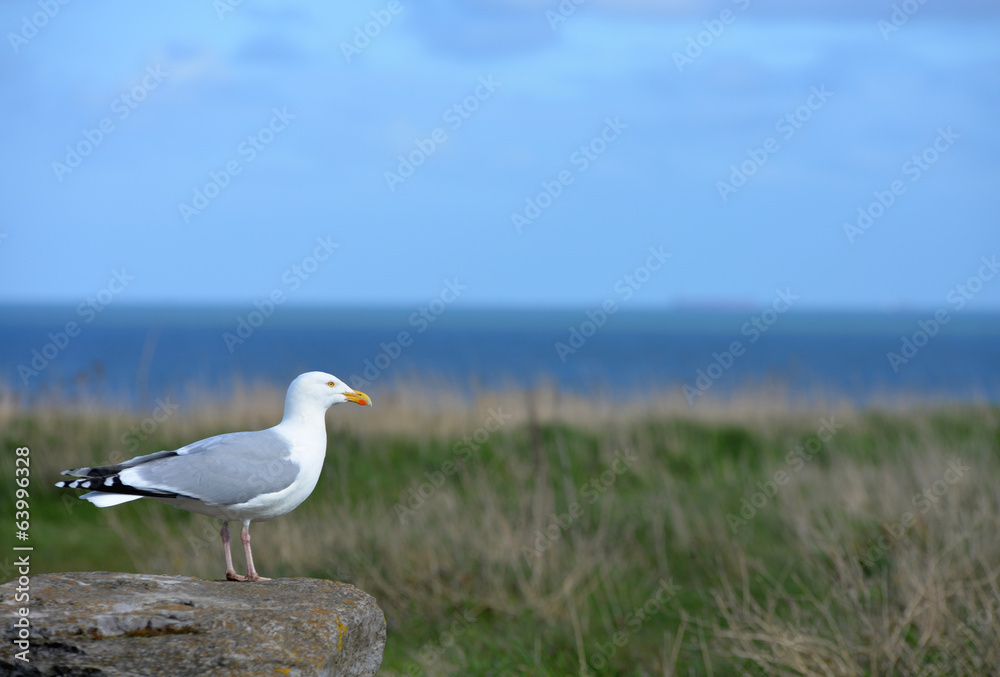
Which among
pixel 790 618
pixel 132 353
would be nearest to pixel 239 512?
pixel 790 618

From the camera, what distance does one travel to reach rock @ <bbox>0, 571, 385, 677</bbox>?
10.4 feet

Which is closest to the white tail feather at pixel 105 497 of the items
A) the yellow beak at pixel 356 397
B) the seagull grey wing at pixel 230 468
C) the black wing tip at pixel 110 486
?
the black wing tip at pixel 110 486

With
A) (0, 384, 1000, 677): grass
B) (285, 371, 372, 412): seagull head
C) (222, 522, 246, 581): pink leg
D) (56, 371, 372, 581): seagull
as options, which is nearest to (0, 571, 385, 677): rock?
(222, 522, 246, 581): pink leg

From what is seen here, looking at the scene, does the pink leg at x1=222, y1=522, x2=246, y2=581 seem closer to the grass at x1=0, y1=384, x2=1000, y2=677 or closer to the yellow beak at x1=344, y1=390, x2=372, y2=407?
the yellow beak at x1=344, y1=390, x2=372, y2=407

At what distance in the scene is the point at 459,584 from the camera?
26.9 feet

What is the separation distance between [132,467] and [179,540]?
7.72 metres

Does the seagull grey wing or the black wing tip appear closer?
the black wing tip

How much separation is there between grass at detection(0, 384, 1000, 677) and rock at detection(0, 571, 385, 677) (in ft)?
9.70

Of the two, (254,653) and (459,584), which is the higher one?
(254,653)

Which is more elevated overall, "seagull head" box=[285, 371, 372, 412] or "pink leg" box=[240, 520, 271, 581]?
"seagull head" box=[285, 371, 372, 412]

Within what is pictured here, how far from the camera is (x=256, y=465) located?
2986 millimetres

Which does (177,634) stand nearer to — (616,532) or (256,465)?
(256,465)

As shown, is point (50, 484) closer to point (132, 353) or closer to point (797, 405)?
point (797, 405)

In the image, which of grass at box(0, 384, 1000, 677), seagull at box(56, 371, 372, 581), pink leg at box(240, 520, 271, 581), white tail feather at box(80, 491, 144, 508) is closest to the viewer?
white tail feather at box(80, 491, 144, 508)
